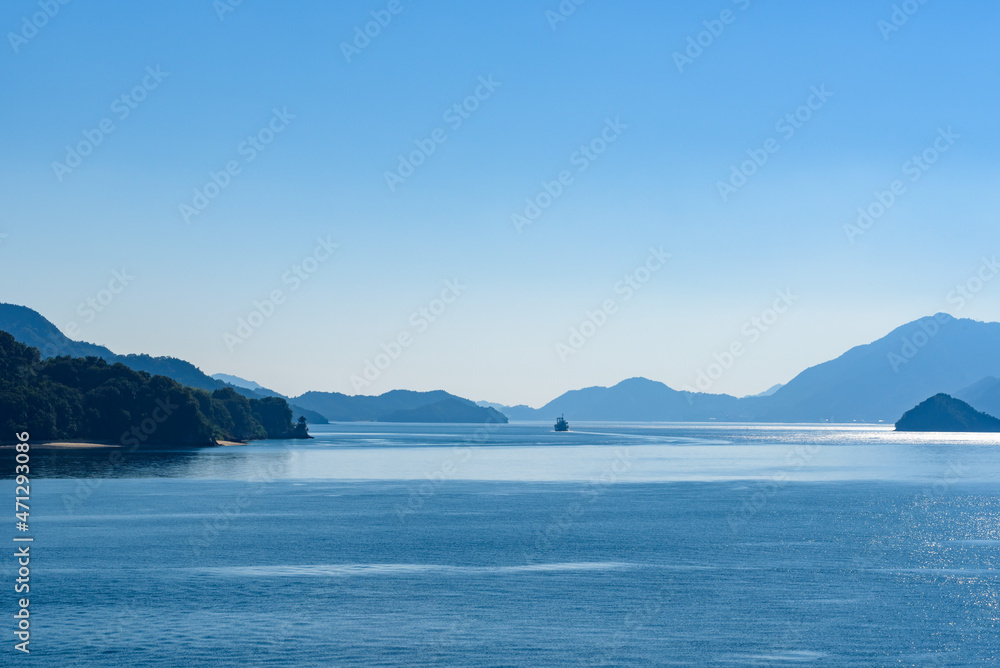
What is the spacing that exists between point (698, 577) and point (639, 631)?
1437cm

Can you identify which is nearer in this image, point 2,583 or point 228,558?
point 2,583

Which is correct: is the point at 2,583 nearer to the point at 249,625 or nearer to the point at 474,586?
the point at 249,625

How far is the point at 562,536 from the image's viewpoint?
73500 millimetres

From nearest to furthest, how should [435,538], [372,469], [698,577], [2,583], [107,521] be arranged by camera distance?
[2,583] < [698,577] < [435,538] < [107,521] < [372,469]

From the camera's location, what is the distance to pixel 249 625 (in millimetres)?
42625

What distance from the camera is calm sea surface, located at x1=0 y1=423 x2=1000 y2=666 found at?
129 feet

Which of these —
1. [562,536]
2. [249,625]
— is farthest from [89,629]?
[562,536]

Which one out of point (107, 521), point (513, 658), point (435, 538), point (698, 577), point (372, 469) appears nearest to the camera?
point (513, 658)

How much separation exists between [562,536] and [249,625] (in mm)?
35466

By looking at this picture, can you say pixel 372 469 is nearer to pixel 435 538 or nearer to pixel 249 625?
pixel 435 538

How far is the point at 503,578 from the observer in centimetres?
5459

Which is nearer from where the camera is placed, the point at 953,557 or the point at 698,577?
the point at 698,577

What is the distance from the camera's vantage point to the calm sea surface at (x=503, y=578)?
129 ft

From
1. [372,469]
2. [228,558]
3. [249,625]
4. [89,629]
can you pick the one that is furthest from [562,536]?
[372,469]
